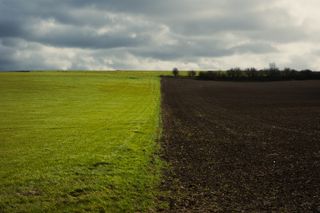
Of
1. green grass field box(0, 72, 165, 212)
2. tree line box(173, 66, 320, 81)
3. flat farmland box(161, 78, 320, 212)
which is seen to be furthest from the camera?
tree line box(173, 66, 320, 81)

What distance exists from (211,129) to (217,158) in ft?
28.5

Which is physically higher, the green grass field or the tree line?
the tree line

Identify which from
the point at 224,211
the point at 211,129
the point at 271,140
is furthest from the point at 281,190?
the point at 211,129

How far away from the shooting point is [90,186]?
10961mm

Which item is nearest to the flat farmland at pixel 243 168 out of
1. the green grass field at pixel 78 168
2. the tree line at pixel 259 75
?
the green grass field at pixel 78 168

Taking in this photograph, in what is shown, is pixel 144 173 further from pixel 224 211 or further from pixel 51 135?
pixel 51 135

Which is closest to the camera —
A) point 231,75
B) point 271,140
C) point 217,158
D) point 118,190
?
point 118,190

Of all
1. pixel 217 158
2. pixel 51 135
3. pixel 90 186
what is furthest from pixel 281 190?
pixel 51 135

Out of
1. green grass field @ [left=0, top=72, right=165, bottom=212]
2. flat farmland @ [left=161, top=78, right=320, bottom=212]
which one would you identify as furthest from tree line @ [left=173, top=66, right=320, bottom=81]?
green grass field @ [left=0, top=72, right=165, bottom=212]

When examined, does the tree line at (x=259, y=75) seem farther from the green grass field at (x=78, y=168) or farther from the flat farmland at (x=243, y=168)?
the green grass field at (x=78, y=168)

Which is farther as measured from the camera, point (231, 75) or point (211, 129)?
point (231, 75)

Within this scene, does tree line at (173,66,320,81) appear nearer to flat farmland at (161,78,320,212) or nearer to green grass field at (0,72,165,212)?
flat farmland at (161,78,320,212)

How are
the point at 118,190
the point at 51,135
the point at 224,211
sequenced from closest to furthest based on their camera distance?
the point at 224,211 < the point at 118,190 < the point at 51,135

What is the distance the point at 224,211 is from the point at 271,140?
36.9ft
